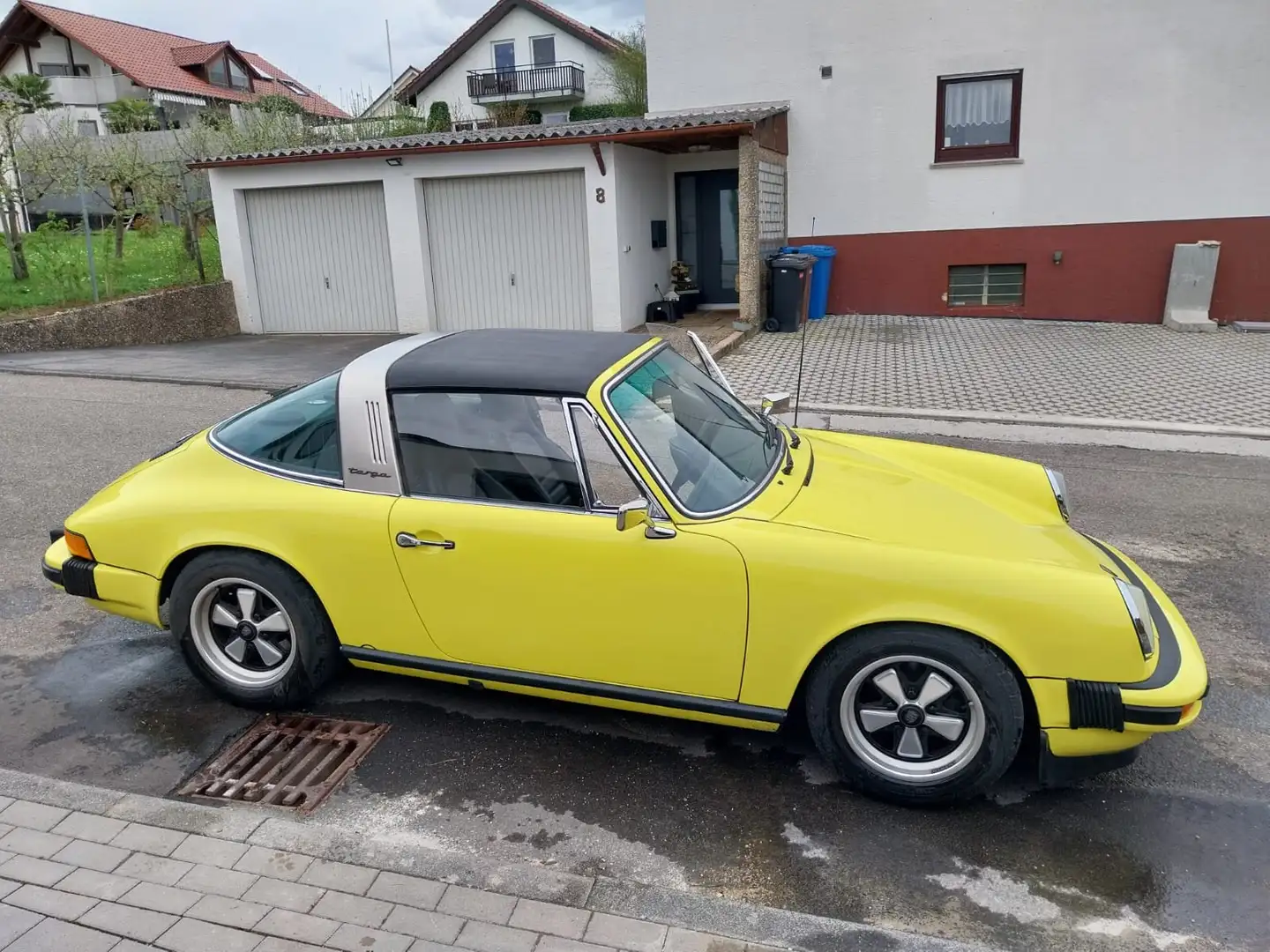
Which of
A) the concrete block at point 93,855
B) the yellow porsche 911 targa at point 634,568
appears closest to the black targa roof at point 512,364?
the yellow porsche 911 targa at point 634,568

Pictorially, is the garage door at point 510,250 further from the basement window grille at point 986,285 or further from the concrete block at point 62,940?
the concrete block at point 62,940

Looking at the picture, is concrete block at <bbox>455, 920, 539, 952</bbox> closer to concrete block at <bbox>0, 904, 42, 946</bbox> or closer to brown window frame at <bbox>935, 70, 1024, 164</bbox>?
concrete block at <bbox>0, 904, 42, 946</bbox>

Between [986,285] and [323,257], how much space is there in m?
10.2

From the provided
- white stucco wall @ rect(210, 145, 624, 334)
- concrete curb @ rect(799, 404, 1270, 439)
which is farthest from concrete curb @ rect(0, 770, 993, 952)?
white stucco wall @ rect(210, 145, 624, 334)

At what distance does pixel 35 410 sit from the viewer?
9016mm

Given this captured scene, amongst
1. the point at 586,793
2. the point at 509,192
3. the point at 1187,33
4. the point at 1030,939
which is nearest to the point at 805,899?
the point at 1030,939

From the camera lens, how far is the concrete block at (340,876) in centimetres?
275

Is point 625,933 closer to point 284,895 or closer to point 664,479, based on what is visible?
point 284,895

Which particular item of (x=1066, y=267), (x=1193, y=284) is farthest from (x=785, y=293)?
(x=1193, y=284)

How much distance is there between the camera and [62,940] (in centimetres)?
255

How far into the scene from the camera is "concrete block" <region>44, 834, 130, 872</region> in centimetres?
285

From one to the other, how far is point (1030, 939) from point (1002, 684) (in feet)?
2.33

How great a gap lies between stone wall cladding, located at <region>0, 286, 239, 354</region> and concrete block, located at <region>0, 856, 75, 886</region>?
39.4 ft

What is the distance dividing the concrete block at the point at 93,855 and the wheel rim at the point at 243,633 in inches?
37.0
